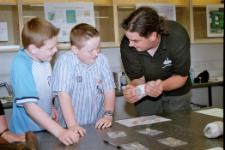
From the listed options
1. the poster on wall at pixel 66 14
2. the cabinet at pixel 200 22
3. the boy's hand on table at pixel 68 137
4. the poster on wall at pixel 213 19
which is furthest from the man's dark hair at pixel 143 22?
the poster on wall at pixel 213 19

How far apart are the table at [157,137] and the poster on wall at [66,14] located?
1623mm

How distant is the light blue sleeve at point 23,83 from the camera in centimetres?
148

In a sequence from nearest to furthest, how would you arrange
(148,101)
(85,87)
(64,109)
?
(64,109) → (85,87) → (148,101)

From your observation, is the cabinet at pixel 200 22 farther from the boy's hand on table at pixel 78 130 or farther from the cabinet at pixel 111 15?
the boy's hand on table at pixel 78 130

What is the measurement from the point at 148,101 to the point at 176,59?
1.12ft

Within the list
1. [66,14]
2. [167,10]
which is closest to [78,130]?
[66,14]

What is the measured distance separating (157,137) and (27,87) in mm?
607

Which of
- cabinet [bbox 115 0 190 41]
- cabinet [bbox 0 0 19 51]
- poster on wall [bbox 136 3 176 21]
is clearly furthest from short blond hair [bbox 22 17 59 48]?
poster on wall [bbox 136 3 176 21]

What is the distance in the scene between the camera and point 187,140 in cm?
127


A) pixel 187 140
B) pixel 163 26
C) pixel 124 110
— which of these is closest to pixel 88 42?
pixel 163 26

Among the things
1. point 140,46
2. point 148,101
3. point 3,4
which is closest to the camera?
point 140,46

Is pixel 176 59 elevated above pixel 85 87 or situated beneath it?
elevated above

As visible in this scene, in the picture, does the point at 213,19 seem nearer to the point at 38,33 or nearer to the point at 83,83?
the point at 83,83

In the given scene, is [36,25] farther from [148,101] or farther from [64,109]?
[148,101]
